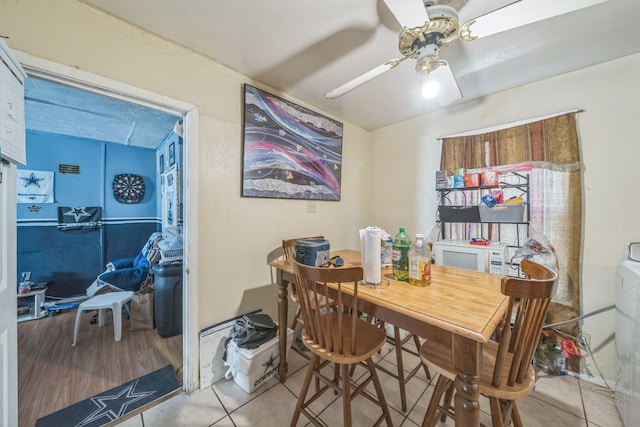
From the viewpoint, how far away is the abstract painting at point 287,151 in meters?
2.00

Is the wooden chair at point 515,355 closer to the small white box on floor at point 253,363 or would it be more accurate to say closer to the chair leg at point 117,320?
the small white box on floor at point 253,363

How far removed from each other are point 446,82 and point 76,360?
366cm

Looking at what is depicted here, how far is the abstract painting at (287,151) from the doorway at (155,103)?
0.43 m

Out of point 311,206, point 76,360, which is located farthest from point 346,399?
point 76,360

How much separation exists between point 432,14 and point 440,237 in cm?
205

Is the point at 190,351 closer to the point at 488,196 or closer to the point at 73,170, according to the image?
the point at 488,196

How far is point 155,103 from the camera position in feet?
5.06

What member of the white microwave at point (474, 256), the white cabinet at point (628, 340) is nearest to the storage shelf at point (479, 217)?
the white microwave at point (474, 256)

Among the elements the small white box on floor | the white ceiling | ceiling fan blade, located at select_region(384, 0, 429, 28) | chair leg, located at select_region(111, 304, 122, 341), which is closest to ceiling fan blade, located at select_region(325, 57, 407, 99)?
ceiling fan blade, located at select_region(384, 0, 429, 28)

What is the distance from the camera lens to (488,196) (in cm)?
218

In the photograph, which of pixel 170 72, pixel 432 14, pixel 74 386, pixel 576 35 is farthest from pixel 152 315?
pixel 576 35

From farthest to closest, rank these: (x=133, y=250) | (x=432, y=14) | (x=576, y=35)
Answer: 1. (x=133, y=250)
2. (x=576, y=35)
3. (x=432, y=14)

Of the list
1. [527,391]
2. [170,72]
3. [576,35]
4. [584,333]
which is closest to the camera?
[527,391]

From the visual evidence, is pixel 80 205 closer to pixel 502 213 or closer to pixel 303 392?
pixel 303 392
